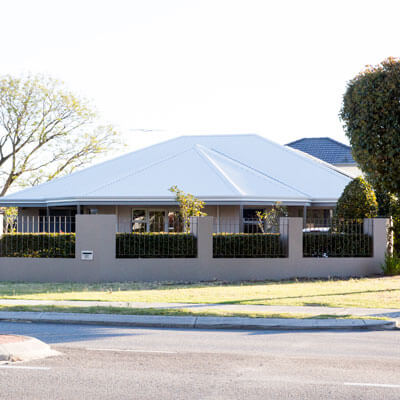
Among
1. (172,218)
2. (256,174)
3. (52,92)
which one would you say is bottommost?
(172,218)

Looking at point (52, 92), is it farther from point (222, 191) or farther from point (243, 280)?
point (243, 280)

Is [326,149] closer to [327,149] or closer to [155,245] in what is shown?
[327,149]

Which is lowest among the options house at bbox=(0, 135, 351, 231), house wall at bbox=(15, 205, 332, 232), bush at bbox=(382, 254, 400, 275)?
bush at bbox=(382, 254, 400, 275)

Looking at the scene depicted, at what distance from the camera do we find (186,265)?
778 inches

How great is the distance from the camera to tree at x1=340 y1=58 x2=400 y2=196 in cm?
1689

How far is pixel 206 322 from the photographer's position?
1154cm

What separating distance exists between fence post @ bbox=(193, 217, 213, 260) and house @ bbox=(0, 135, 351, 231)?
21.5 feet

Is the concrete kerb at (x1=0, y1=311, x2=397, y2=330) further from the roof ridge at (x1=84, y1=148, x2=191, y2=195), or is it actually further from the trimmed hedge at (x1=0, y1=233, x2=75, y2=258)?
the roof ridge at (x1=84, y1=148, x2=191, y2=195)

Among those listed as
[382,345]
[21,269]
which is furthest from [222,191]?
[382,345]

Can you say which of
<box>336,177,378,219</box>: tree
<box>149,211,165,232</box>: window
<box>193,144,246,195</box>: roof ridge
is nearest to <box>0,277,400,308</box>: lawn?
<box>336,177,378,219</box>: tree

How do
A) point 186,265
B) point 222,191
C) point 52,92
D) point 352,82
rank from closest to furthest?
point 352,82
point 186,265
point 222,191
point 52,92

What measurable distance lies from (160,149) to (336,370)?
3029 centimetres

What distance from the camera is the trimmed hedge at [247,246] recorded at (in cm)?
2011

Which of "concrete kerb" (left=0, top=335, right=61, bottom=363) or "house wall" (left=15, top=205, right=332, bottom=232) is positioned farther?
→ "house wall" (left=15, top=205, right=332, bottom=232)
